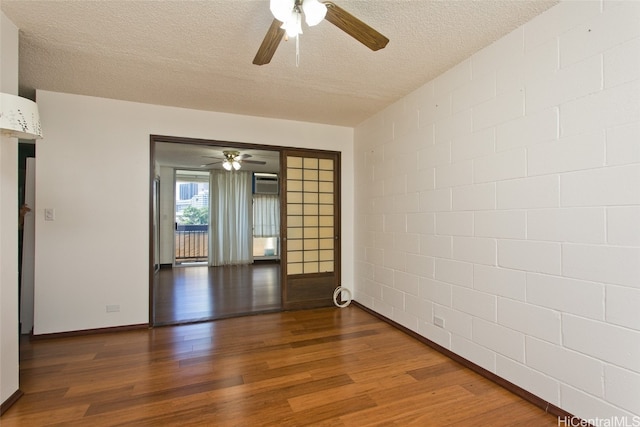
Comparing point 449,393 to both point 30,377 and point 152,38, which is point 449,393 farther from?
point 152,38

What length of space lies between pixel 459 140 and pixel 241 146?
2.65 metres

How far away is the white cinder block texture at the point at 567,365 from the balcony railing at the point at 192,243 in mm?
8311

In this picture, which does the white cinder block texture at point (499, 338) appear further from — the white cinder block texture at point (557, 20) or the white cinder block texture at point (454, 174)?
the white cinder block texture at point (557, 20)

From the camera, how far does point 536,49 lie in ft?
6.59

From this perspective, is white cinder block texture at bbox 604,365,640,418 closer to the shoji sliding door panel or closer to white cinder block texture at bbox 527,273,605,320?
white cinder block texture at bbox 527,273,605,320

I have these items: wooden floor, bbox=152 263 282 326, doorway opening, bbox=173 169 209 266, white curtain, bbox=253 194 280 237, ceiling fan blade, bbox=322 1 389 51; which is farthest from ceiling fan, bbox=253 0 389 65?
doorway opening, bbox=173 169 209 266

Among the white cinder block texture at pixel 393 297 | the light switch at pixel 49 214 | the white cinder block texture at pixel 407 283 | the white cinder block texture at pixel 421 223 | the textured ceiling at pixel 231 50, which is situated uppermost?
the textured ceiling at pixel 231 50

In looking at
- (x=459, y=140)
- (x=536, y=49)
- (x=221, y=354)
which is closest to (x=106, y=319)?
(x=221, y=354)

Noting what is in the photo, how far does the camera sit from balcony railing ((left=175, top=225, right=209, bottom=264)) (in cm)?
871

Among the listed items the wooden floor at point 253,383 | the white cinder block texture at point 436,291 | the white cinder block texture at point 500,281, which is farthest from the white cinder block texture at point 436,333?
the white cinder block texture at point 500,281

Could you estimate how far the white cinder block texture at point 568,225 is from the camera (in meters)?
1.69

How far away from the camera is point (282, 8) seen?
1479 millimetres

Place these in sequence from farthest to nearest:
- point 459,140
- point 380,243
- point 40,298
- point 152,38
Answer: point 380,243
point 40,298
point 459,140
point 152,38

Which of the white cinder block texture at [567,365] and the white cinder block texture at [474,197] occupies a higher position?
the white cinder block texture at [474,197]
